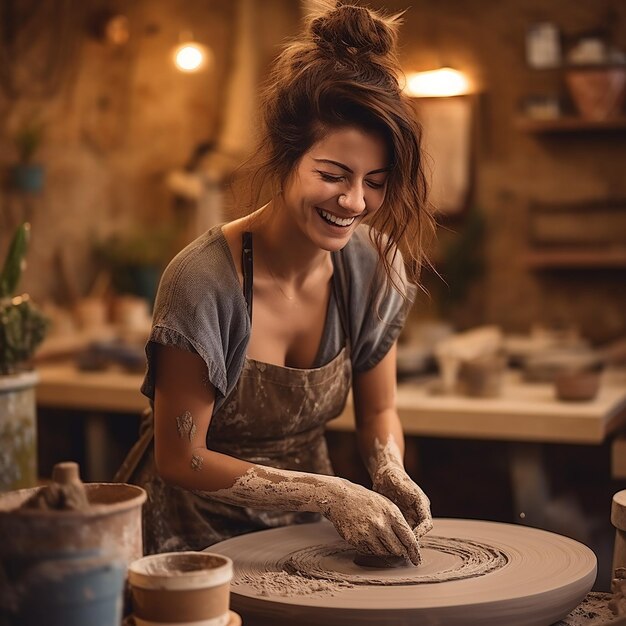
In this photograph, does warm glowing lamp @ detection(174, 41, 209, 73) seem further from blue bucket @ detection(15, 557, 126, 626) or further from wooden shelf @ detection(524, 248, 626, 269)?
blue bucket @ detection(15, 557, 126, 626)

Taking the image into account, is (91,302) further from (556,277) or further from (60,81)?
(556,277)

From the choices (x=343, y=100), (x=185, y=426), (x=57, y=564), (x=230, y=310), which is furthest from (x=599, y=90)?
(x=57, y=564)

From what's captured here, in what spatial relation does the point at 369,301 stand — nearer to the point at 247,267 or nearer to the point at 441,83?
the point at 247,267

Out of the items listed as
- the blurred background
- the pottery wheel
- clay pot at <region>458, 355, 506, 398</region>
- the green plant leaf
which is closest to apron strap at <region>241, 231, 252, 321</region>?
the pottery wheel

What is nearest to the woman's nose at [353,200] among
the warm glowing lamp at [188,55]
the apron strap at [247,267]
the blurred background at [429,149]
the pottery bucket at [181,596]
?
the apron strap at [247,267]

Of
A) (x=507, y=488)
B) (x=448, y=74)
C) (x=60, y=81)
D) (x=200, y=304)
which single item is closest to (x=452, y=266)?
(x=448, y=74)

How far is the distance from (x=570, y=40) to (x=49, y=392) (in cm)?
355

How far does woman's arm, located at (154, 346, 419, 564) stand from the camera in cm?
186

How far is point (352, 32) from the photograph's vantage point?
Result: 199 cm

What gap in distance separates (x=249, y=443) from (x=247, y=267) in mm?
373

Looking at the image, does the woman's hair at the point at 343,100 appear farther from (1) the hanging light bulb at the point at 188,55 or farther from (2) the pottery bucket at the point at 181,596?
(1) the hanging light bulb at the point at 188,55

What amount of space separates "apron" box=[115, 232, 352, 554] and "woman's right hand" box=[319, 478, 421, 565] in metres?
0.37

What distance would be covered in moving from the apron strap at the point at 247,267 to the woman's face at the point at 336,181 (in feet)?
0.51

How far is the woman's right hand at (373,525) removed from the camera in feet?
5.84
